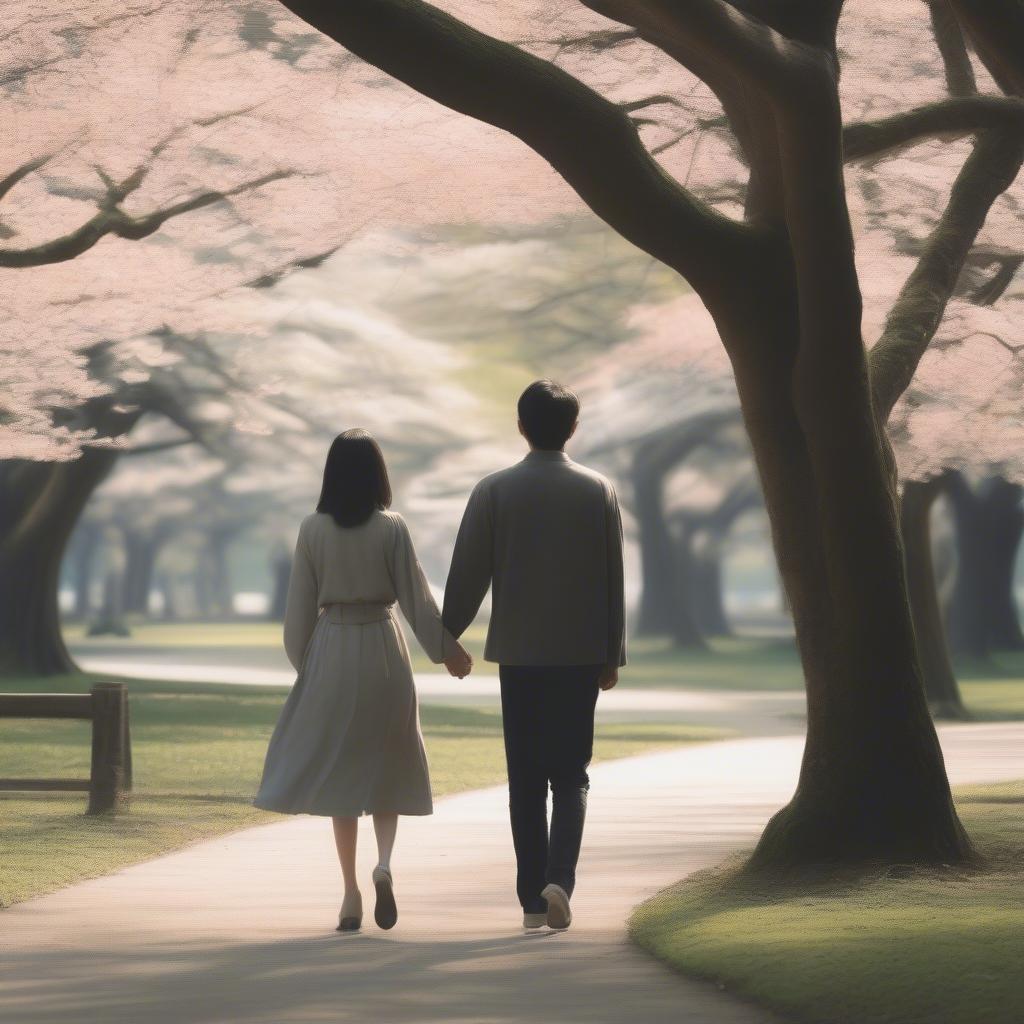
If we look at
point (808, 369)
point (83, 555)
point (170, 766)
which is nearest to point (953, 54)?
point (808, 369)

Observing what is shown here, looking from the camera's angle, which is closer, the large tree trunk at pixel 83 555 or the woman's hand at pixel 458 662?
the woman's hand at pixel 458 662

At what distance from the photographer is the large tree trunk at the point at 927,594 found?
22.9 metres

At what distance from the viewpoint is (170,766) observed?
1661cm

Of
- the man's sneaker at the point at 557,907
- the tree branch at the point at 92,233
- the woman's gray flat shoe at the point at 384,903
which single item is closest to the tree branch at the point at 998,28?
the man's sneaker at the point at 557,907

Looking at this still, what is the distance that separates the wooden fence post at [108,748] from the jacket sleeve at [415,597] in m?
5.23

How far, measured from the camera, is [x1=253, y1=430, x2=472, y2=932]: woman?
7.42m

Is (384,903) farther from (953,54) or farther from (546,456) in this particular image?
(953,54)

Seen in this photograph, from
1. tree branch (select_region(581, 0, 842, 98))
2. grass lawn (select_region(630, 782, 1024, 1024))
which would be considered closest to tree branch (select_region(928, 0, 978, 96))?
tree branch (select_region(581, 0, 842, 98))

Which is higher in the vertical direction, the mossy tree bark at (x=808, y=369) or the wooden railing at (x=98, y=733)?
the mossy tree bark at (x=808, y=369)

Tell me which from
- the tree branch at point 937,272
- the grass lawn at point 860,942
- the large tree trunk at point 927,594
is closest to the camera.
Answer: the grass lawn at point 860,942

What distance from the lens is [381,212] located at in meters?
20.0

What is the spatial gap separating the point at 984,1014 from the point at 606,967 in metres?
1.42

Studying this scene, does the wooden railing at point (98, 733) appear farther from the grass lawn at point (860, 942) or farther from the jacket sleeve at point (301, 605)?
the grass lawn at point (860, 942)

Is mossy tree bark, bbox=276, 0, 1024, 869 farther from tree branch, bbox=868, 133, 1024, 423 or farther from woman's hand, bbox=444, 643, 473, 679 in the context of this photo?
woman's hand, bbox=444, 643, 473, 679
